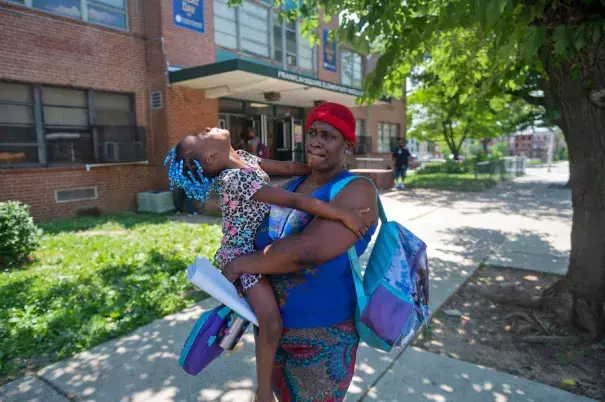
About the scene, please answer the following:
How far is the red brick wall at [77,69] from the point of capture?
8.87 meters

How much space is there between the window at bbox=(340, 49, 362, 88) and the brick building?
6.16 meters

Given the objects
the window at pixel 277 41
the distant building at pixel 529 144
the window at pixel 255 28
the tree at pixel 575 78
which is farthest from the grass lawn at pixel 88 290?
the distant building at pixel 529 144

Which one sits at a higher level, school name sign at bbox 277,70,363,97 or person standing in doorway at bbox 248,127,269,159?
school name sign at bbox 277,70,363,97

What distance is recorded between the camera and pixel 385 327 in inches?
60.9

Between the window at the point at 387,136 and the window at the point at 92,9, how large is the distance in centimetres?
1520

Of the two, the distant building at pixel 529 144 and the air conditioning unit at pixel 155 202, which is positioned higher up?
the distant building at pixel 529 144

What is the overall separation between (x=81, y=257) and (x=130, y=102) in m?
6.35

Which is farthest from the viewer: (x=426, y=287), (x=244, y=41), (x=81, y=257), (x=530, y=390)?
(x=244, y=41)

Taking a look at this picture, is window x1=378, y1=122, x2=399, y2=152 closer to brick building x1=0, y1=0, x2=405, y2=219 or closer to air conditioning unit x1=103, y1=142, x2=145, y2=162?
brick building x1=0, y1=0, x2=405, y2=219

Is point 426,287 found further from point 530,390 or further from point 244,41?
point 244,41

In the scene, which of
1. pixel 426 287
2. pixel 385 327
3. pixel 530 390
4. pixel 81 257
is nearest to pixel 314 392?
pixel 385 327

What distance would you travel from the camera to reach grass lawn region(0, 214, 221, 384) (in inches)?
142

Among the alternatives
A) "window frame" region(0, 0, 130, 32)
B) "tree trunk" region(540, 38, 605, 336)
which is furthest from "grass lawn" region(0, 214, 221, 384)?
"window frame" region(0, 0, 130, 32)

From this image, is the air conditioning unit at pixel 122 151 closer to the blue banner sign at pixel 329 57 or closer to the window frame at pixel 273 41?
the window frame at pixel 273 41
